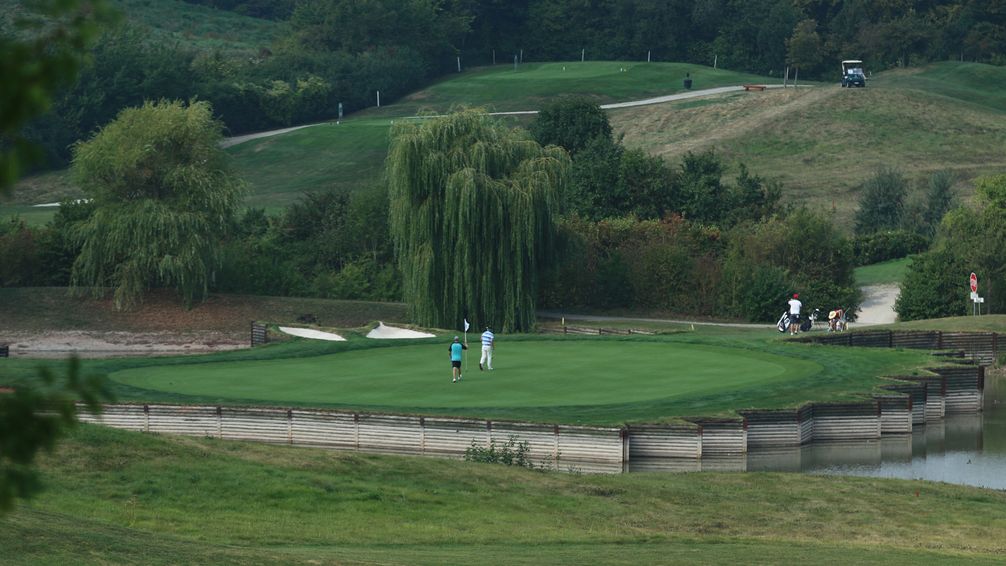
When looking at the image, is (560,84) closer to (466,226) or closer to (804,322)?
(466,226)

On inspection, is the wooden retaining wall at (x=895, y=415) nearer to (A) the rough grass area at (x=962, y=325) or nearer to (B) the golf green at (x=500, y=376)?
(B) the golf green at (x=500, y=376)

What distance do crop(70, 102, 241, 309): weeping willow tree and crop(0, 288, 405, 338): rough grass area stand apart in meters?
0.68

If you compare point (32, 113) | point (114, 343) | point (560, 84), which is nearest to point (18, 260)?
point (114, 343)

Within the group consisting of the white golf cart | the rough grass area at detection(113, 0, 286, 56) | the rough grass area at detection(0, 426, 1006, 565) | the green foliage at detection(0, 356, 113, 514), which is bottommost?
the rough grass area at detection(0, 426, 1006, 565)

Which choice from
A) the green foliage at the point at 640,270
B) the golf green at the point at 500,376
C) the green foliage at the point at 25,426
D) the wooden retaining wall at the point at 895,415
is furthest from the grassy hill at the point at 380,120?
the green foliage at the point at 25,426

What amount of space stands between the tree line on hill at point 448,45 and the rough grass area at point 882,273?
188ft

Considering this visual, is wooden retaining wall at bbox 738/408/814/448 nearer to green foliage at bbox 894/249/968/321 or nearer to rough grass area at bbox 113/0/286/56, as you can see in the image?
green foliage at bbox 894/249/968/321

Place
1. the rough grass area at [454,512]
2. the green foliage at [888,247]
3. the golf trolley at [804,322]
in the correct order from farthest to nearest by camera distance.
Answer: the green foliage at [888,247], the golf trolley at [804,322], the rough grass area at [454,512]

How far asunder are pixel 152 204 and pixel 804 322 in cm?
2745

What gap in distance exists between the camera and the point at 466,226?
60.0 m

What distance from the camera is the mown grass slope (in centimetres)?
10394

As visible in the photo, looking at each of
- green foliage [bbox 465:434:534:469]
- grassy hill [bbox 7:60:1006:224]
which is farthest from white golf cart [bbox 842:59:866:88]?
green foliage [bbox 465:434:534:469]

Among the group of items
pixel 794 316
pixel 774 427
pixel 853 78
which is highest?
pixel 853 78

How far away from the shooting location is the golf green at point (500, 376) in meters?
39.0
